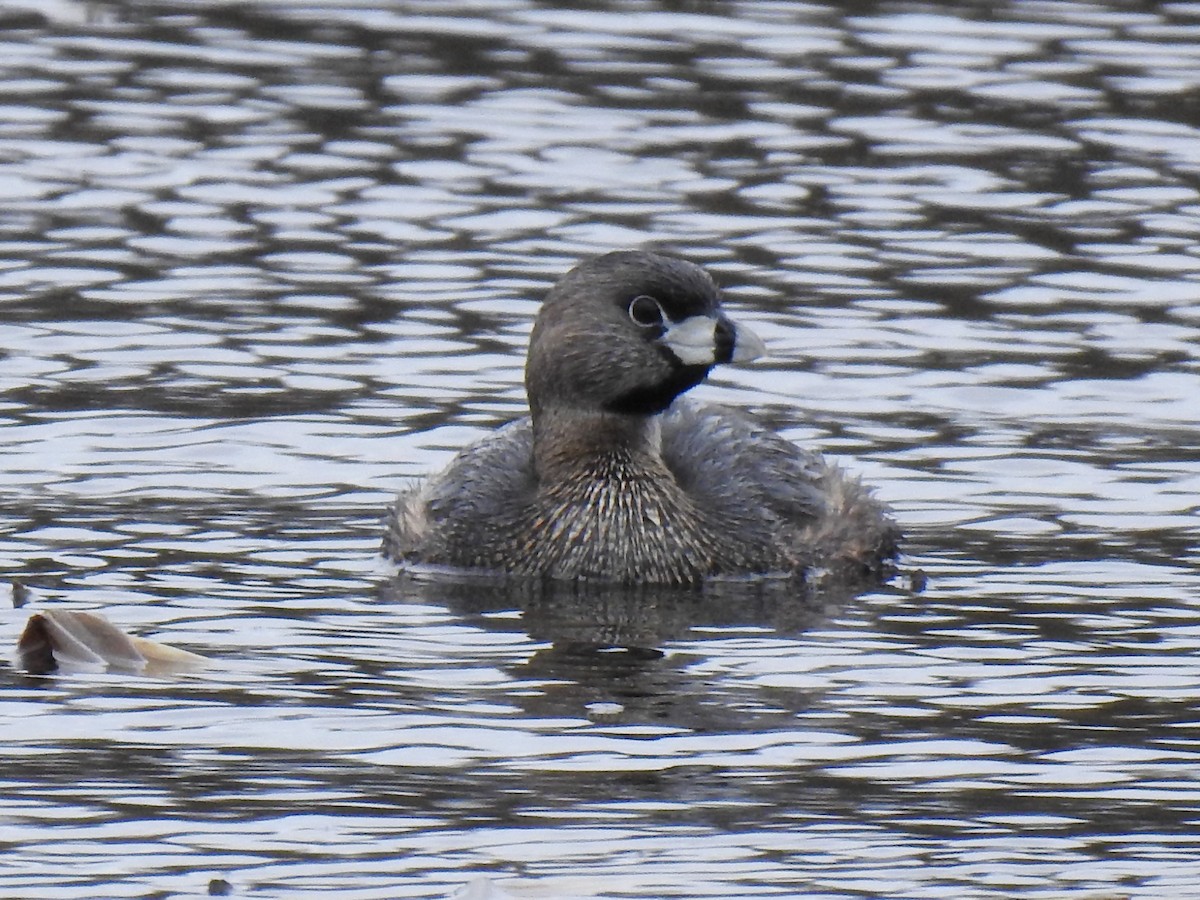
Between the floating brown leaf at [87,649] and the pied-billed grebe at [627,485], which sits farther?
the pied-billed grebe at [627,485]

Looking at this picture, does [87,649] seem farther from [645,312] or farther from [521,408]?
[521,408]

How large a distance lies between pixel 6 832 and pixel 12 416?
6.15 m

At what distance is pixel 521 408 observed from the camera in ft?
50.1

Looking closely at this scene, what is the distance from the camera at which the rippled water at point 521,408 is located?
8.95m

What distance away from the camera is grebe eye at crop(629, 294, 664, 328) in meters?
12.9

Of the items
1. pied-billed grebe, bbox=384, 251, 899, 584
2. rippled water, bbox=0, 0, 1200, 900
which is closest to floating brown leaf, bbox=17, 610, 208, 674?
rippled water, bbox=0, 0, 1200, 900

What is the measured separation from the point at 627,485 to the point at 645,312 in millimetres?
678

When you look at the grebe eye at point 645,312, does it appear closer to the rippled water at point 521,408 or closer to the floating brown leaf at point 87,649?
the rippled water at point 521,408

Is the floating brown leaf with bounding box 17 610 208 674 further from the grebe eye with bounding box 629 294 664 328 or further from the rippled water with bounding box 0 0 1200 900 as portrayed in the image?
the grebe eye with bounding box 629 294 664 328

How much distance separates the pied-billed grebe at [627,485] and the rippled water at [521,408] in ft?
0.93

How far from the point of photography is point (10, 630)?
37.1 feet

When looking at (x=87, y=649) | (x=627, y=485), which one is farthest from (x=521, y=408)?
(x=87, y=649)

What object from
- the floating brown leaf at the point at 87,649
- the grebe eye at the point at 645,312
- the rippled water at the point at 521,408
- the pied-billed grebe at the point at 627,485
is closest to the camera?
the rippled water at the point at 521,408

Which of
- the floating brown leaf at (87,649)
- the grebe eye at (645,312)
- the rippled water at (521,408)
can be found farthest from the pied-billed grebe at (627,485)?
the floating brown leaf at (87,649)
